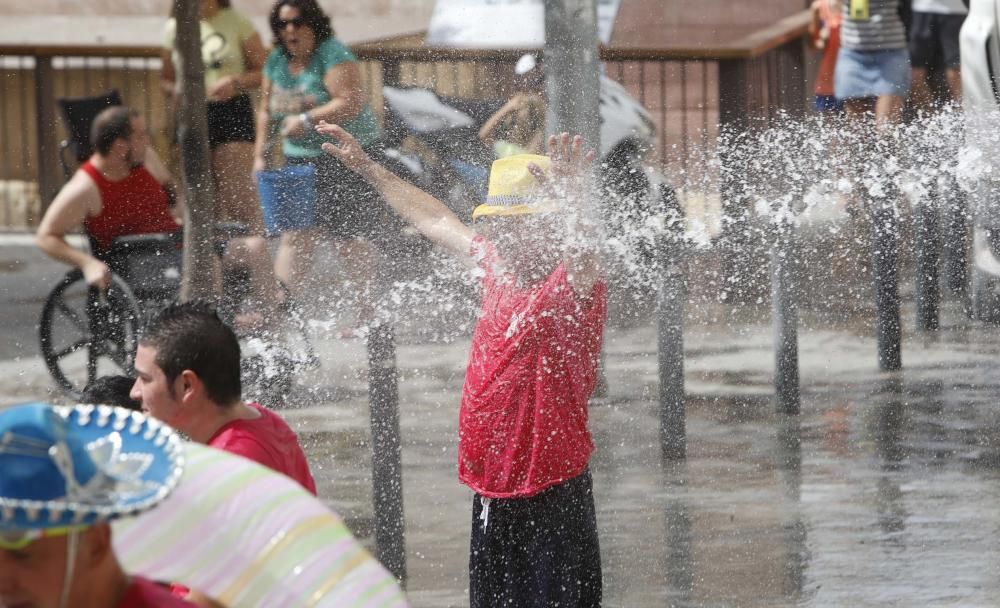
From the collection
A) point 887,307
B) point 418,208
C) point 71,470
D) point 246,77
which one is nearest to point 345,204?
point 246,77

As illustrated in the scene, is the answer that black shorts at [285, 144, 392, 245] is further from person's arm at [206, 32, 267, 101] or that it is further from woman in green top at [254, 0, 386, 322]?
person's arm at [206, 32, 267, 101]

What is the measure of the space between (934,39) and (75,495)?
8.49m

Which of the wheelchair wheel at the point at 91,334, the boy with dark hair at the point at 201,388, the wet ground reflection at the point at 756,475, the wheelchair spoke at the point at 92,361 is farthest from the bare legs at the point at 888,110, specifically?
the boy with dark hair at the point at 201,388

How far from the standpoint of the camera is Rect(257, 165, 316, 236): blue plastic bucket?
7.85m

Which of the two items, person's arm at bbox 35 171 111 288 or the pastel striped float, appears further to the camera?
person's arm at bbox 35 171 111 288

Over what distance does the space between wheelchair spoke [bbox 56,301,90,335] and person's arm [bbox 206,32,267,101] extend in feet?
4.15

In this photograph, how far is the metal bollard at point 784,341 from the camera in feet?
23.1

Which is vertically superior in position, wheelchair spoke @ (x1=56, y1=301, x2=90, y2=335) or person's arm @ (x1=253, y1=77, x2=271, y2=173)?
person's arm @ (x1=253, y1=77, x2=271, y2=173)

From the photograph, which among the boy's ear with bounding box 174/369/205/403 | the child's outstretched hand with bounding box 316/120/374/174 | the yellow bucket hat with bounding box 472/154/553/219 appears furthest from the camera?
the child's outstretched hand with bounding box 316/120/374/174

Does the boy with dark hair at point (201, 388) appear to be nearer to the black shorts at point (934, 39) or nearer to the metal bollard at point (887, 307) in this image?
the metal bollard at point (887, 307)

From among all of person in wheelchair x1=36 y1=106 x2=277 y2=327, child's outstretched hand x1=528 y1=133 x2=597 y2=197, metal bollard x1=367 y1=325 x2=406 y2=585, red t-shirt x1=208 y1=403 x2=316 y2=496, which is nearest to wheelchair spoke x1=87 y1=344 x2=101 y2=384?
person in wheelchair x1=36 y1=106 x2=277 y2=327

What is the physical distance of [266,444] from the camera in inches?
128

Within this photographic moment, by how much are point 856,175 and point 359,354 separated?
104 inches

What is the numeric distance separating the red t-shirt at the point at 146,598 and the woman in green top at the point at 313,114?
5.47 metres
